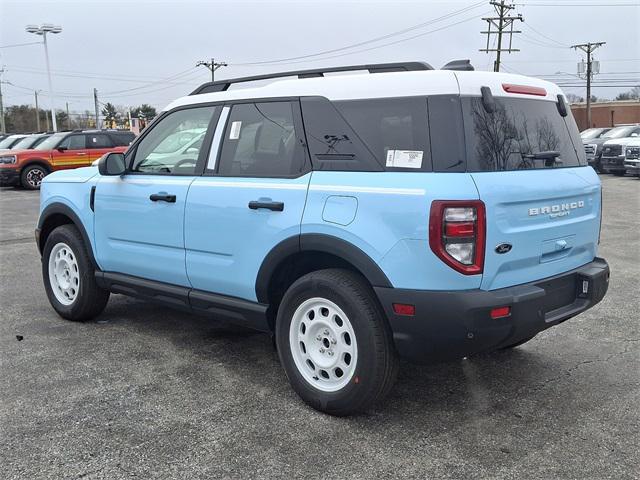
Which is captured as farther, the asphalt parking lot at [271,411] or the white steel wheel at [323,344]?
the white steel wheel at [323,344]

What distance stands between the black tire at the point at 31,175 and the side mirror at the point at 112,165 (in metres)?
15.2

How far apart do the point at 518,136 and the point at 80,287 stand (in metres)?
3.65

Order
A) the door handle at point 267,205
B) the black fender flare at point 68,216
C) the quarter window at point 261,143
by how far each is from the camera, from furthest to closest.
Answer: the black fender flare at point 68,216 < the quarter window at point 261,143 < the door handle at point 267,205

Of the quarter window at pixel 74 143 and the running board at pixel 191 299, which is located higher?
the quarter window at pixel 74 143

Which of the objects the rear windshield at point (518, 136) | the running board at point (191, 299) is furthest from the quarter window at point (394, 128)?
the running board at point (191, 299)

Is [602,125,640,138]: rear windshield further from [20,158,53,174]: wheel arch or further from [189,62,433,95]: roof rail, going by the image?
[189,62,433,95]: roof rail

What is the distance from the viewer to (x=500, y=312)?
121 inches

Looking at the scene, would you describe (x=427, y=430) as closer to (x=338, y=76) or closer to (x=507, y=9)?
(x=338, y=76)

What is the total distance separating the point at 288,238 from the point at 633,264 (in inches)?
217

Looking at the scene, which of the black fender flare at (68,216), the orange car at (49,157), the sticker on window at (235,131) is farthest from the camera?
the orange car at (49,157)

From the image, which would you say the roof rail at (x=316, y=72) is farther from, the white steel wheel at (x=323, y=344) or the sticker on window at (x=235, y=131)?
the white steel wheel at (x=323, y=344)

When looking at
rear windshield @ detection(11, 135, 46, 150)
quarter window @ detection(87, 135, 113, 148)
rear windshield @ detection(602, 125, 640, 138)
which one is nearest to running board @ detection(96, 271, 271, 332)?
quarter window @ detection(87, 135, 113, 148)

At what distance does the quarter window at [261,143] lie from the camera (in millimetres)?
3727

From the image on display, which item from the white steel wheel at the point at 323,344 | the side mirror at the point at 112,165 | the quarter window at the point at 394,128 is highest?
the quarter window at the point at 394,128
